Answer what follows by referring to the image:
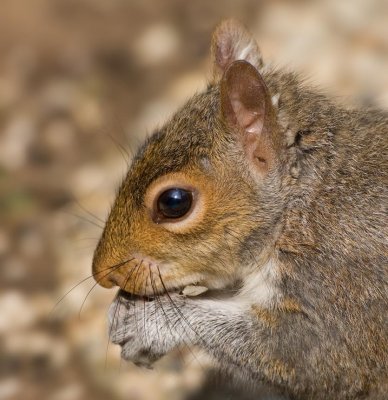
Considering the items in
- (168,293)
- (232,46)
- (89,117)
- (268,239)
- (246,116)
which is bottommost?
(168,293)

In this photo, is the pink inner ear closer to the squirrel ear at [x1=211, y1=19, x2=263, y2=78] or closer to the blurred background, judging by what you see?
the squirrel ear at [x1=211, y1=19, x2=263, y2=78]

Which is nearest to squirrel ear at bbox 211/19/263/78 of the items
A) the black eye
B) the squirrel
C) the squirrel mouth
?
the squirrel

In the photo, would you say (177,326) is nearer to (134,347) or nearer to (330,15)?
(134,347)

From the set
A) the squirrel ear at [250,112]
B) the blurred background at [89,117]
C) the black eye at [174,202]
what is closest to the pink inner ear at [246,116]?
the squirrel ear at [250,112]

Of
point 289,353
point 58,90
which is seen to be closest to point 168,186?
point 289,353

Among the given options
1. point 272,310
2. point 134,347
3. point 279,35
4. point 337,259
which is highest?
point 279,35

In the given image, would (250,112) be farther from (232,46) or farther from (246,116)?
(232,46)

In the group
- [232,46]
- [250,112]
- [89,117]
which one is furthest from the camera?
[89,117]

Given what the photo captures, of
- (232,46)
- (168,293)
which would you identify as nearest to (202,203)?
(168,293)
